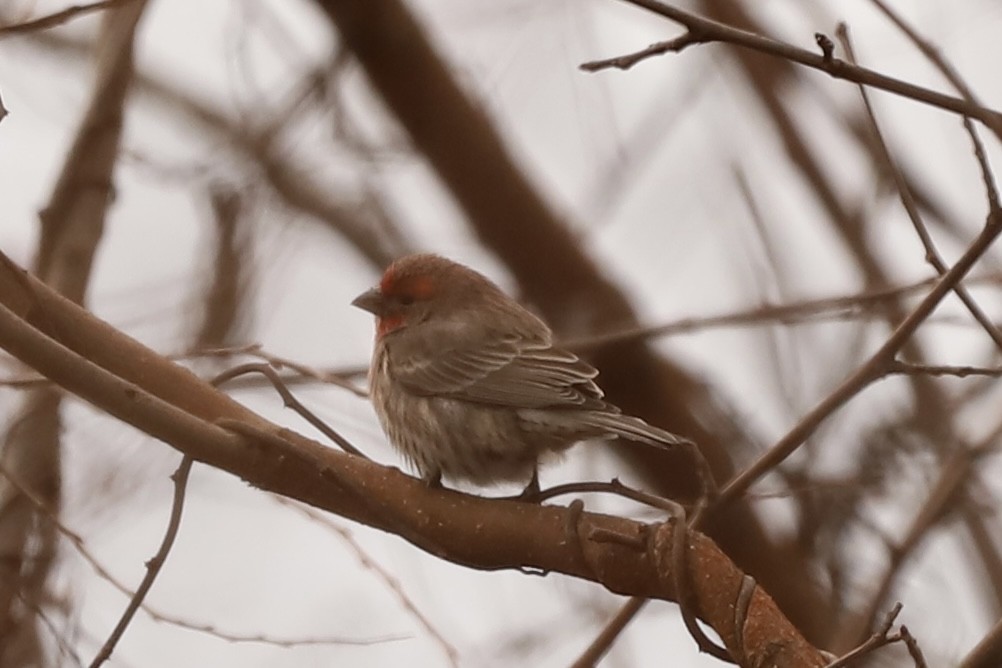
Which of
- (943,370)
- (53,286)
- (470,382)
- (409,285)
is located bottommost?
(943,370)

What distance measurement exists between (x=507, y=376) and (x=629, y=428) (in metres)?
0.71

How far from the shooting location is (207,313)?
589cm

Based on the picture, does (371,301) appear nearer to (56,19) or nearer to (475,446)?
(475,446)

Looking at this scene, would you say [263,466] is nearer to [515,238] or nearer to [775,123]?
[515,238]

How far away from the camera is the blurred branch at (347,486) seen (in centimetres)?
285

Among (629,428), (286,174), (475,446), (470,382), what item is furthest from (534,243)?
(629,428)

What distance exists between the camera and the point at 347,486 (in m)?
3.09

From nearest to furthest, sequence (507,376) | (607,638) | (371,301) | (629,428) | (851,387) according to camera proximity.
Answer: (851,387), (607,638), (629,428), (507,376), (371,301)

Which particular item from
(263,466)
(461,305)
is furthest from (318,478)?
(461,305)

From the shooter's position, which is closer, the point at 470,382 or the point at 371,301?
the point at 470,382

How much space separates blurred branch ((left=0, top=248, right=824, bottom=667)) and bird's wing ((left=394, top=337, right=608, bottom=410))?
0.99 m

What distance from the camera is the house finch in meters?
4.21

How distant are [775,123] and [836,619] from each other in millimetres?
2956

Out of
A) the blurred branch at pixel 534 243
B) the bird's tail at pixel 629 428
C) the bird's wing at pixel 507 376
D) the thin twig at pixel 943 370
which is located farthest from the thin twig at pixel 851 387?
the blurred branch at pixel 534 243
